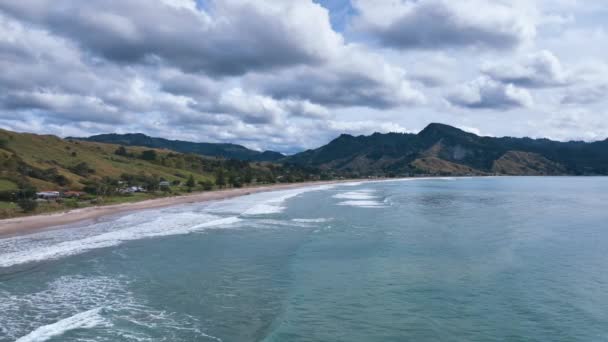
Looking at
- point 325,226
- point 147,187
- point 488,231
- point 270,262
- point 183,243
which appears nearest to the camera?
point 270,262

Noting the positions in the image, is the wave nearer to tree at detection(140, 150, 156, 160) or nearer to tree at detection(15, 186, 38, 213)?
tree at detection(15, 186, 38, 213)

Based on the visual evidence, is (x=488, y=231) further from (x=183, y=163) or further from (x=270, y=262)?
(x=183, y=163)

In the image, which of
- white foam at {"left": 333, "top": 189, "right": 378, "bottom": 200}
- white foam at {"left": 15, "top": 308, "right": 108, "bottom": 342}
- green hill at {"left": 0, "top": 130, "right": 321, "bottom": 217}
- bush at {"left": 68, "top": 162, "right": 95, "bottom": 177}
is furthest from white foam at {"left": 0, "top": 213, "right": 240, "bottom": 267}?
bush at {"left": 68, "top": 162, "right": 95, "bottom": 177}

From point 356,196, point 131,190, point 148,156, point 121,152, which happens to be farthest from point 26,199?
point 121,152

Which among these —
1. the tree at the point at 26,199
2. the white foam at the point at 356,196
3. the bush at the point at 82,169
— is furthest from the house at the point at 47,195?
the white foam at the point at 356,196

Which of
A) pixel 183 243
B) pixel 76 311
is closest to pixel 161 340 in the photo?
pixel 76 311
